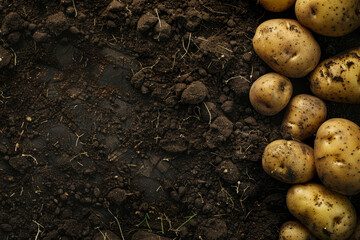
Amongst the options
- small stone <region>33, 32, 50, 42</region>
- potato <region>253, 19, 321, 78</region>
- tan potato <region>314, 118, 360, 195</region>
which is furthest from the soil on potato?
tan potato <region>314, 118, 360, 195</region>

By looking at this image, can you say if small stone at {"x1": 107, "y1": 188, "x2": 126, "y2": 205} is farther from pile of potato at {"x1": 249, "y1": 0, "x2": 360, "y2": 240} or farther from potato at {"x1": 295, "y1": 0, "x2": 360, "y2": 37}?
potato at {"x1": 295, "y1": 0, "x2": 360, "y2": 37}

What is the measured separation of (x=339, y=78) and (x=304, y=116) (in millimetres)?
251

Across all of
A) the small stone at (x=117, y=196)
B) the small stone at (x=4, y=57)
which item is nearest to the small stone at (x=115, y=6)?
the small stone at (x=4, y=57)

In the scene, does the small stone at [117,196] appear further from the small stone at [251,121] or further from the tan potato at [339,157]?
the tan potato at [339,157]

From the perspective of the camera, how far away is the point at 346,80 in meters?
1.72

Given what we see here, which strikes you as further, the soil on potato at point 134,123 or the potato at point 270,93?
the soil on potato at point 134,123

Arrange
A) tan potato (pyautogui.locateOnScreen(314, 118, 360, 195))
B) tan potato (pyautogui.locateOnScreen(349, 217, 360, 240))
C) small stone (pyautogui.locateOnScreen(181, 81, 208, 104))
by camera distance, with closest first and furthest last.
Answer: tan potato (pyautogui.locateOnScreen(314, 118, 360, 195)) < tan potato (pyautogui.locateOnScreen(349, 217, 360, 240)) < small stone (pyautogui.locateOnScreen(181, 81, 208, 104))

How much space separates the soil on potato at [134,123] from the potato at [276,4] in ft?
0.26

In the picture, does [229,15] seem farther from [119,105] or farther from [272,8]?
[119,105]

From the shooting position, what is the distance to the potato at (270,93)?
5.75ft

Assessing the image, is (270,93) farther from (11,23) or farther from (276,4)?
(11,23)

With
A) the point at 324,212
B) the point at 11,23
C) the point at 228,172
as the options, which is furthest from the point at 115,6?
the point at 324,212

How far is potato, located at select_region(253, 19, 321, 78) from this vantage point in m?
1.74

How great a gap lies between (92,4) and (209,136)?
99cm
